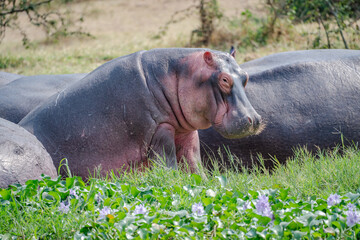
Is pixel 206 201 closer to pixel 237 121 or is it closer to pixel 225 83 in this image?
pixel 237 121

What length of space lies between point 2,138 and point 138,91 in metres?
1.08

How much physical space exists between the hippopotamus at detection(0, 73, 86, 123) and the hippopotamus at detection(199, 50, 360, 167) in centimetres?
166

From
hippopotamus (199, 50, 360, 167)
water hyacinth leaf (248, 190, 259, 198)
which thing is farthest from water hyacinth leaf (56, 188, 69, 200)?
hippopotamus (199, 50, 360, 167)

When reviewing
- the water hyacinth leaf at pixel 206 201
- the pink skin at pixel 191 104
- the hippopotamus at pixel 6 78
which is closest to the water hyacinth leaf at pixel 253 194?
the water hyacinth leaf at pixel 206 201

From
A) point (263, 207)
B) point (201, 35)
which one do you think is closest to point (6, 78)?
point (263, 207)

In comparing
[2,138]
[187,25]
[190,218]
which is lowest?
[187,25]

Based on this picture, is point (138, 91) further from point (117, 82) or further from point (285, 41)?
point (285, 41)

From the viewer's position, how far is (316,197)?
346 cm

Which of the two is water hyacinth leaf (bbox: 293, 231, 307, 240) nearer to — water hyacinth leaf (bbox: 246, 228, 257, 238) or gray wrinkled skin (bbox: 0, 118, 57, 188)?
water hyacinth leaf (bbox: 246, 228, 257, 238)

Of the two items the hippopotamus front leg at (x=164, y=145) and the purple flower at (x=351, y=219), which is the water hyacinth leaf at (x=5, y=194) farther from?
the purple flower at (x=351, y=219)

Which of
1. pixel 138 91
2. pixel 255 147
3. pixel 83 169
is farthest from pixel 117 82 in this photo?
pixel 255 147

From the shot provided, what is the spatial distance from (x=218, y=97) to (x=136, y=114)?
665 mm

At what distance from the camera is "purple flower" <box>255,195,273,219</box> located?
306cm

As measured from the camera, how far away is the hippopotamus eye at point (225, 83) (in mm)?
4059
